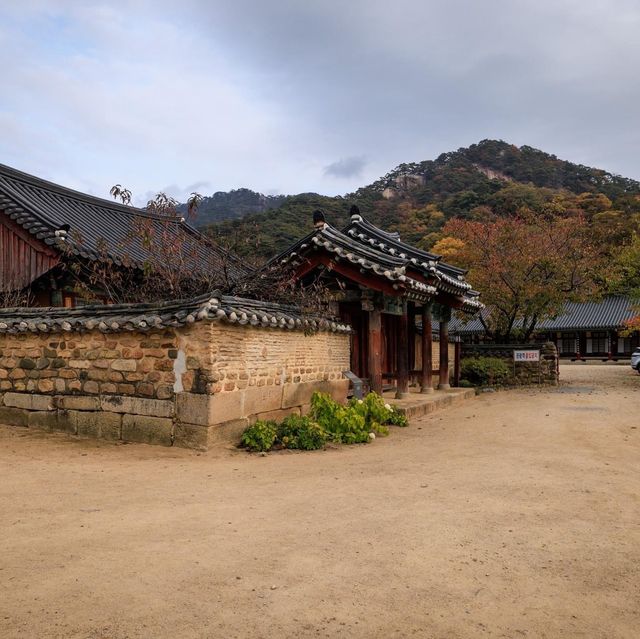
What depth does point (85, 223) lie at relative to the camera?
16.0 metres

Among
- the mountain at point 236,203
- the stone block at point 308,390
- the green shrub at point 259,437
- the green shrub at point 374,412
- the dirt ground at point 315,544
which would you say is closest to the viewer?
the dirt ground at point 315,544

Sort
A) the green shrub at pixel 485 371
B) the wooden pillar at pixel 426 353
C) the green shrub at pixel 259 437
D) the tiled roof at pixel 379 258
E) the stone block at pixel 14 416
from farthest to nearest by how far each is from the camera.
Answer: the green shrub at pixel 485 371, the wooden pillar at pixel 426 353, the tiled roof at pixel 379 258, the stone block at pixel 14 416, the green shrub at pixel 259 437

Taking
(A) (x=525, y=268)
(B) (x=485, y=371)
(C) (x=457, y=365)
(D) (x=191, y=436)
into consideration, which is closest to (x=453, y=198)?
(A) (x=525, y=268)

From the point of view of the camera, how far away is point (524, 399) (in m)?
15.9

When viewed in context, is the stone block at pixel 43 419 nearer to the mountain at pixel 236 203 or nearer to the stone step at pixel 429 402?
the stone step at pixel 429 402

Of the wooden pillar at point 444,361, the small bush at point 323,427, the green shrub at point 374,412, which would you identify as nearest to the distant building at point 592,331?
the wooden pillar at point 444,361

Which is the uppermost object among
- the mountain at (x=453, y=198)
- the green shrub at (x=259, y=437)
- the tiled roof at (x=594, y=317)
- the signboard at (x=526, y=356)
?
the mountain at (x=453, y=198)

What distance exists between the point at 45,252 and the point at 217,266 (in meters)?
4.54

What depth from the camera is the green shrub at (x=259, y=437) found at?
26.4ft

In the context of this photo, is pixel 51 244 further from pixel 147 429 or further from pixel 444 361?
pixel 444 361

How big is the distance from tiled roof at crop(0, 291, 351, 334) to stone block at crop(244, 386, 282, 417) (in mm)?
1027

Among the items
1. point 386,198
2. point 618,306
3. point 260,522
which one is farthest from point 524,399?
point 386,198

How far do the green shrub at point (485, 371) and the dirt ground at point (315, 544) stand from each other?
11.9 meters

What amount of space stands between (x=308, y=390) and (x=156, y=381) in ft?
A: 10.2
